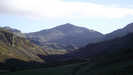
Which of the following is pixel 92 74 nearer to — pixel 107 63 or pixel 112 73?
pixel 112 73

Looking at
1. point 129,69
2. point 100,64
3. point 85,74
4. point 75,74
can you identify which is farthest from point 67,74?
point 129,69

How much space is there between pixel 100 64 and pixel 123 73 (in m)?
28.1

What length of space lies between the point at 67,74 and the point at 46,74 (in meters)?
10.7

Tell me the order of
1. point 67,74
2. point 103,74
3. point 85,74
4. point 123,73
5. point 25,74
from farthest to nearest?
point 25,74 → point 67,74 → point 85,74 → point 103,74 → point 123,73

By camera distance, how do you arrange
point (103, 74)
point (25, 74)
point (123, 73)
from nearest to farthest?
point (123, 73), point (103, 74), point (25, 74)

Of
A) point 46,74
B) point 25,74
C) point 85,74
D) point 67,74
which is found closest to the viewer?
point 85,74

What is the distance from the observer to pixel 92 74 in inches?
2918

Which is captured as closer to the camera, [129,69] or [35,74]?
[129,69]

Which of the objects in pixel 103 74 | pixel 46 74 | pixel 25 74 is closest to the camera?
pixel 103 74

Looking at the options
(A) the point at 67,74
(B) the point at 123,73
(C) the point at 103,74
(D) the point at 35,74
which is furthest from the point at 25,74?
(B) the point at 123,73

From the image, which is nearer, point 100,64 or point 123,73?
point 123,73

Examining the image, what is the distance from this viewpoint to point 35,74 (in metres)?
94.6

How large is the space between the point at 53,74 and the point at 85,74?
53.1 feet

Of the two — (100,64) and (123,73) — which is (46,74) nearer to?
(100,64)
